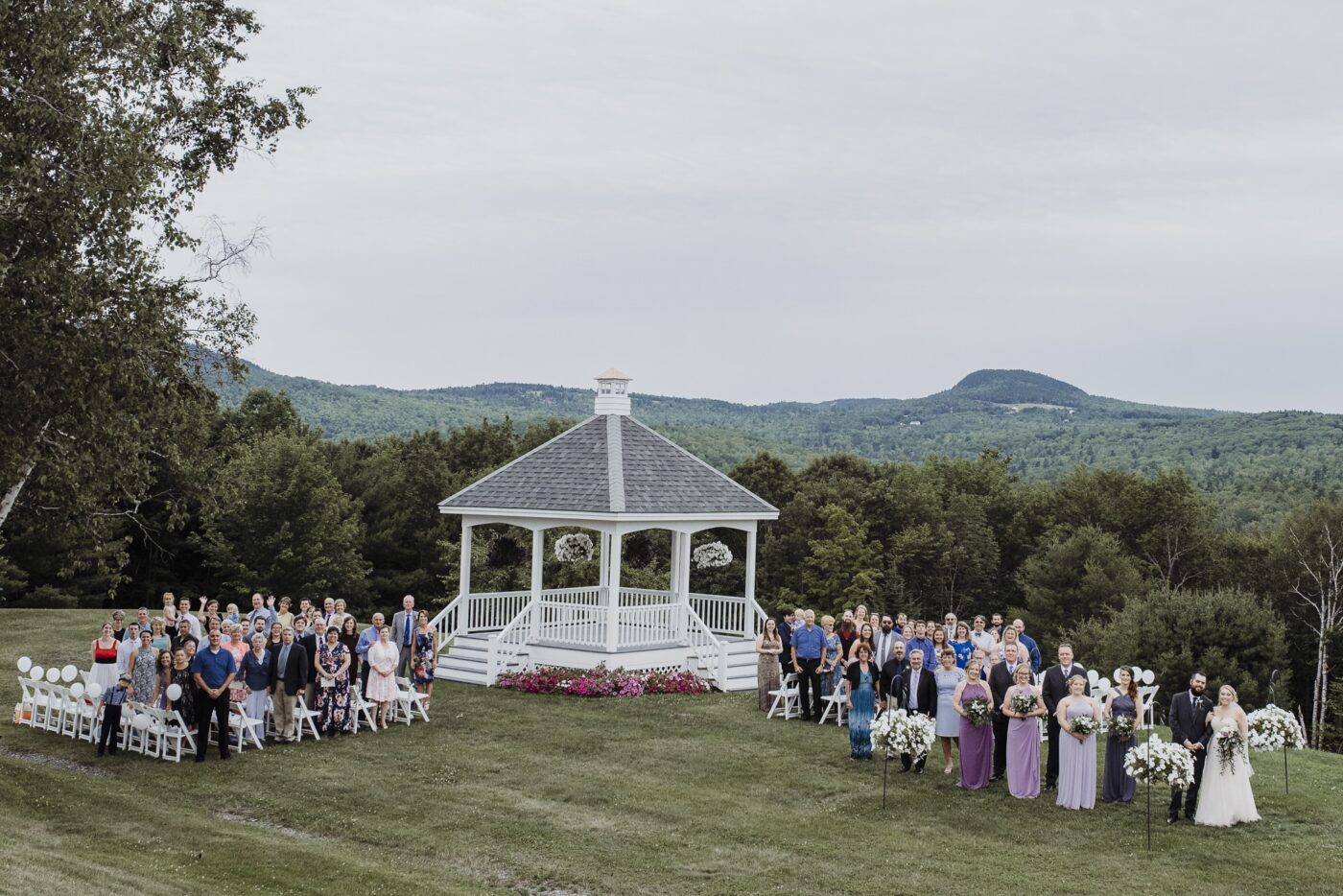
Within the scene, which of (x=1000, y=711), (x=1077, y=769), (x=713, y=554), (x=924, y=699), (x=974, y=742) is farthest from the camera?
(x=713, y=554)

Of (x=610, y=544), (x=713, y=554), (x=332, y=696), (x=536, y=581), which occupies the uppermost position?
(x=610, y=544)

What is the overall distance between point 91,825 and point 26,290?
5.29m

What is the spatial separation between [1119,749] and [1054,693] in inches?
44.9

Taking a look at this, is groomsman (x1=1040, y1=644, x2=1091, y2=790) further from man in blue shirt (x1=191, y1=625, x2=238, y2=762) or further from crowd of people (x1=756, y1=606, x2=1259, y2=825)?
man in blue shirt (x1=191, y1=625, x2=238, y2=762)

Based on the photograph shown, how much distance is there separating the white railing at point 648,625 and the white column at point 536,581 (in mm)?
1447

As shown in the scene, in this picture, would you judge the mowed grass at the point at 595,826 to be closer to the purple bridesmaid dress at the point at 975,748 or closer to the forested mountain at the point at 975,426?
the purple bridesmaid dress at the point at 975,748

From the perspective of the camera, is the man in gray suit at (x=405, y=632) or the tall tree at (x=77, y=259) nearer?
the tall tree at (x=77, y=259)

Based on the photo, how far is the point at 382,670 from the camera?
56.3ft

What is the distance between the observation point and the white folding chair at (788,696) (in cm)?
1842

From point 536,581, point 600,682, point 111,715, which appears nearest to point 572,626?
point 536,581

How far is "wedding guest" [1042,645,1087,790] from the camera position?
45.8 feet

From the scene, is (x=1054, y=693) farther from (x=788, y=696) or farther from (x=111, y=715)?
(x=111, y=715)

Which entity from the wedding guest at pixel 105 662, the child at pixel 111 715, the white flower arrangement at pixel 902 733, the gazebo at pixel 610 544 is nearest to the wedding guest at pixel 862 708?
the white flower arrangement at pixel 902 733

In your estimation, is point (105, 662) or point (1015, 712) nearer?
point (1015, 712)
